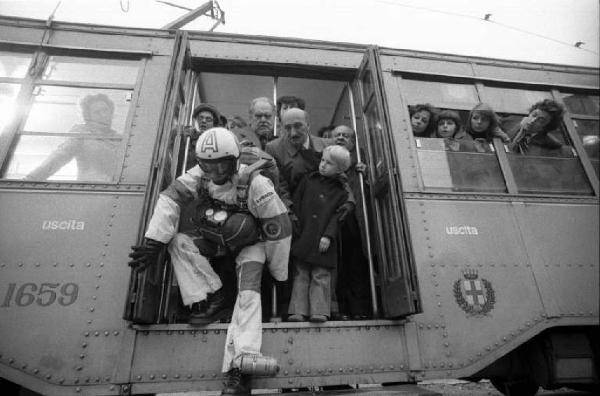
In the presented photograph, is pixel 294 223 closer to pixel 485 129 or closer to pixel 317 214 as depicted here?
pixel 317 214

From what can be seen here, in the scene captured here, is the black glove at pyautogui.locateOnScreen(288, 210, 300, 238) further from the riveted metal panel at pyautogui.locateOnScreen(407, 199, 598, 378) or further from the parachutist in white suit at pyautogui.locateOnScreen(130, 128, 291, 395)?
the riveted metal panel at pyautogui.locateOnScreen(407, 199, 598, 378)

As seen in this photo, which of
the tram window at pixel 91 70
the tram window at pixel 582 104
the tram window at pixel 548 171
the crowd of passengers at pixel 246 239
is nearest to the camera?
the crowd of passengers at pixel 246 239

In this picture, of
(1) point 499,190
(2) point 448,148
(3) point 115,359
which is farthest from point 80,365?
A: (1) point 499,190

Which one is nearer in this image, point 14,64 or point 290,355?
point 290,355

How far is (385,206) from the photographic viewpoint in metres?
2.72

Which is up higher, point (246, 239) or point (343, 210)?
point (343, 210)

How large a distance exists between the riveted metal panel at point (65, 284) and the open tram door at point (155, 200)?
0.21 meters

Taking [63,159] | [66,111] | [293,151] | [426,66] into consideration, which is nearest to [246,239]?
[293,151]

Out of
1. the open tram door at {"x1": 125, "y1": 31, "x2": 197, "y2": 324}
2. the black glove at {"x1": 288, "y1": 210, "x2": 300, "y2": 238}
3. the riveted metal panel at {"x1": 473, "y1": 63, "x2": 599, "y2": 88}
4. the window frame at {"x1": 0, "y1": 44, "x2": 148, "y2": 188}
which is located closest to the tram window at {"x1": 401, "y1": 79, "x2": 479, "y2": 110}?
the riveted metal panel at {"x1": 473, "y1": 63, "x2": 599, "y2": 88}

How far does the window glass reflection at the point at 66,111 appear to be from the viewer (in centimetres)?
258

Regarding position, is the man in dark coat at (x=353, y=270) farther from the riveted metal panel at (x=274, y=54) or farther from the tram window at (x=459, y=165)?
the riveted metal panel at (x=274, y=54)

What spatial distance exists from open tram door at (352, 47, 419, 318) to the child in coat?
35 cm

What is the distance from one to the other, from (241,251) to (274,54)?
222 cm

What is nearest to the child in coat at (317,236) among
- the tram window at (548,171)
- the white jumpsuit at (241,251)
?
the white jumpsuit at (241,251)
